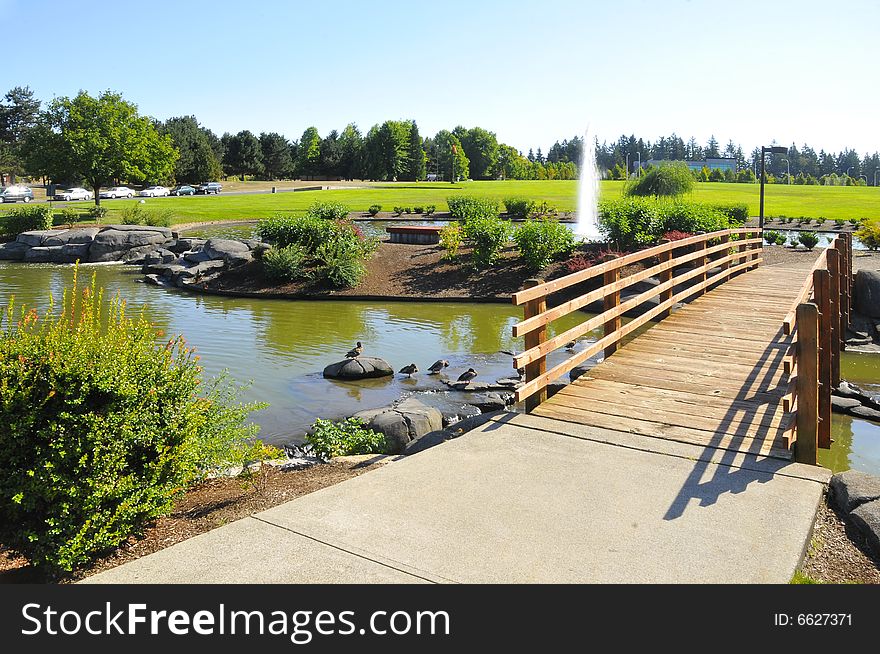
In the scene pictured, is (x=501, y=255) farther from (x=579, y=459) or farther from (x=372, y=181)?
(x=372, y=181)

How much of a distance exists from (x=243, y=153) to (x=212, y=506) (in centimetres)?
9665

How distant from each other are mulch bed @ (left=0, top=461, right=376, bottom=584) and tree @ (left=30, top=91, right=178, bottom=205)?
4529 cm

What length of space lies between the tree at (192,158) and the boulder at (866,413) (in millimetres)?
80617

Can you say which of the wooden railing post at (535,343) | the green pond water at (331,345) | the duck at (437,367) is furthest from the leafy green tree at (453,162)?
the wooden railing post at (535,343)

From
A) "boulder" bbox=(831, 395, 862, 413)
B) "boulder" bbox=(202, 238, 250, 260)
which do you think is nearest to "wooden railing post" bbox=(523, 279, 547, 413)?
"boulder" bbox=(831, 395, 862, 413)

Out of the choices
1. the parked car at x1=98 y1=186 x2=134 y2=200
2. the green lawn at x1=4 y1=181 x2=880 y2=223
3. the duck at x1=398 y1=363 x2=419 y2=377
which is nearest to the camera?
the duck at x1=398 y1=363 x2=419 y2=377

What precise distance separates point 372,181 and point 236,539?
103 meters

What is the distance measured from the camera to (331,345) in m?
15.9

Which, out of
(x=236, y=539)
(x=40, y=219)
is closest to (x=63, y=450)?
(x=236, y=539)

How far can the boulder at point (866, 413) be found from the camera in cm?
1066

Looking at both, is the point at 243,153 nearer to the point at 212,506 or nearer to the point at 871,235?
the point at 871,235

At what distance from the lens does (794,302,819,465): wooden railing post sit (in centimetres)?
599

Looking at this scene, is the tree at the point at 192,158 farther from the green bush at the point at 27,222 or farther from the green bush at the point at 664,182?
the green bush at the point at 664,182

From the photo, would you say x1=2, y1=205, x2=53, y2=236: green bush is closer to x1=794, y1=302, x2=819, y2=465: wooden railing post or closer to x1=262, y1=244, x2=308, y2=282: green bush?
x1=262, y1=244, x2=308, y2=282: green bush
